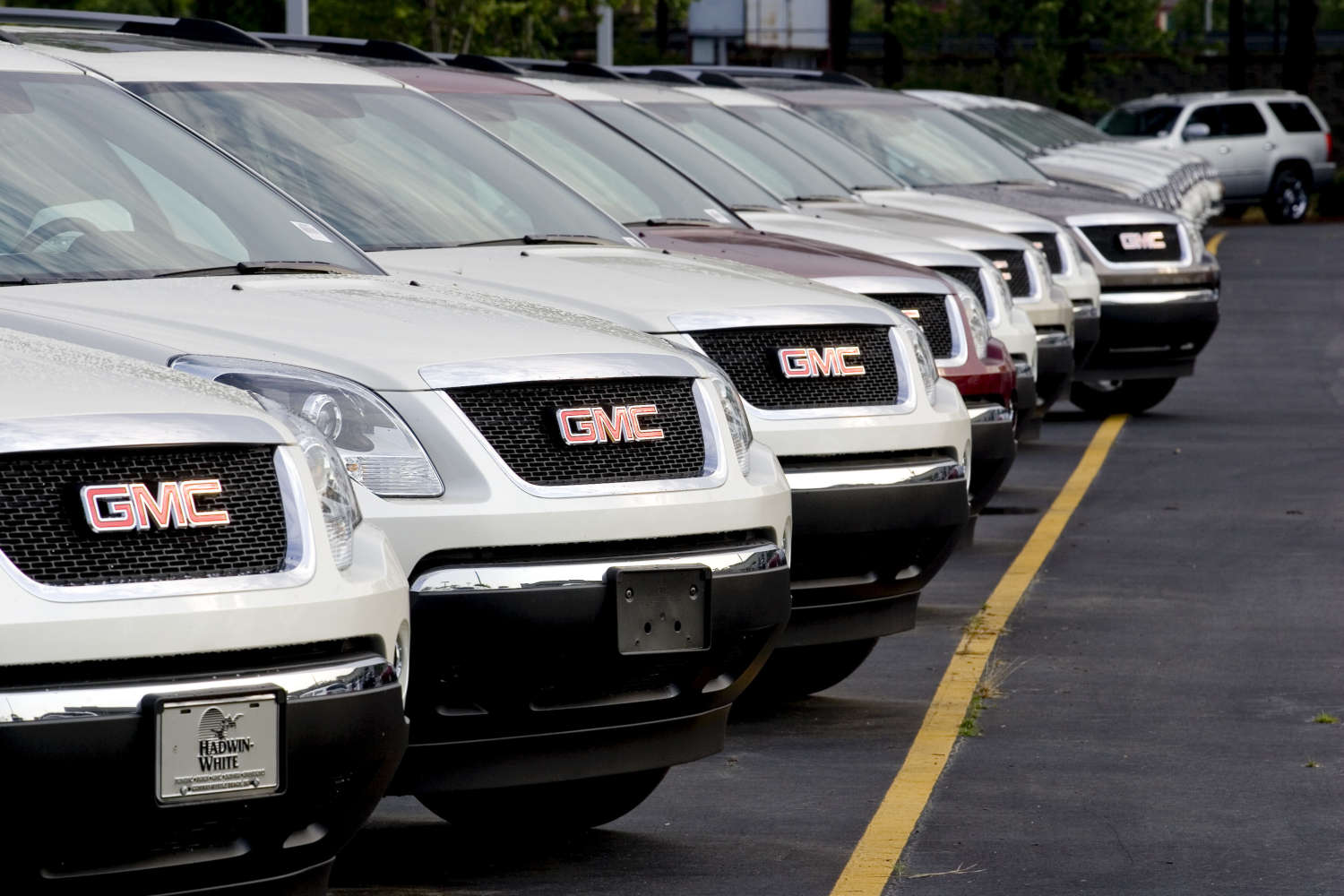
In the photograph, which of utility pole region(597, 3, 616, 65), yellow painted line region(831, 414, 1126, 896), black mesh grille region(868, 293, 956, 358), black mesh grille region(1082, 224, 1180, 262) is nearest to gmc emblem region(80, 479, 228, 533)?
yellow painted line region(831, 414, 1126, 896)

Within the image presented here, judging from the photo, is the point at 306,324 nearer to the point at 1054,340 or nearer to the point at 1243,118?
the point at 1054,340

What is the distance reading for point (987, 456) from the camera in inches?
338

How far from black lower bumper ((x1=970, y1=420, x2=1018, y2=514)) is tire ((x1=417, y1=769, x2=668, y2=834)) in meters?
3.06

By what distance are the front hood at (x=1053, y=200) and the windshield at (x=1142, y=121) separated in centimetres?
2230

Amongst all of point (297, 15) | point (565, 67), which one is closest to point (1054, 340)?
point (565, 67)

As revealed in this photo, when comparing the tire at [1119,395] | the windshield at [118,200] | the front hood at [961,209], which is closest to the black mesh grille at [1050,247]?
the front hood at [961,209]

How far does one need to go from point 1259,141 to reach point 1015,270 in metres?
29.0

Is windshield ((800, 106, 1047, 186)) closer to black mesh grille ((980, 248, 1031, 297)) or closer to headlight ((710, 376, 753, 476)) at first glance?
black mesh grille ((980, 248, 1031, 297))

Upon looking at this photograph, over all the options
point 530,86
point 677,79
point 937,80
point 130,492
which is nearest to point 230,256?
point 130,492

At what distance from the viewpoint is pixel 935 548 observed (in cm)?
693

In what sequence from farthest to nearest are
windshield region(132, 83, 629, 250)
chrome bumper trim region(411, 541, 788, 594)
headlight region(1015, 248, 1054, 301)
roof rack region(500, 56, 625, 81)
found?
headlight region(1015, 248, 1054, 301)
roof rack region(500, 56, 625, 81)
windshield region(132, 83, 629, 250)
chrome bumper trim region(411, 541, 788, 594)

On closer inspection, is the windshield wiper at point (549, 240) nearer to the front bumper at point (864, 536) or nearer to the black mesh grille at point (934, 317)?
the front bumper at point (864, 536)

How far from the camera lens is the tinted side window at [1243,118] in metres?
39.8

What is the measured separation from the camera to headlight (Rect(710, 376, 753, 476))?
5441 mm
